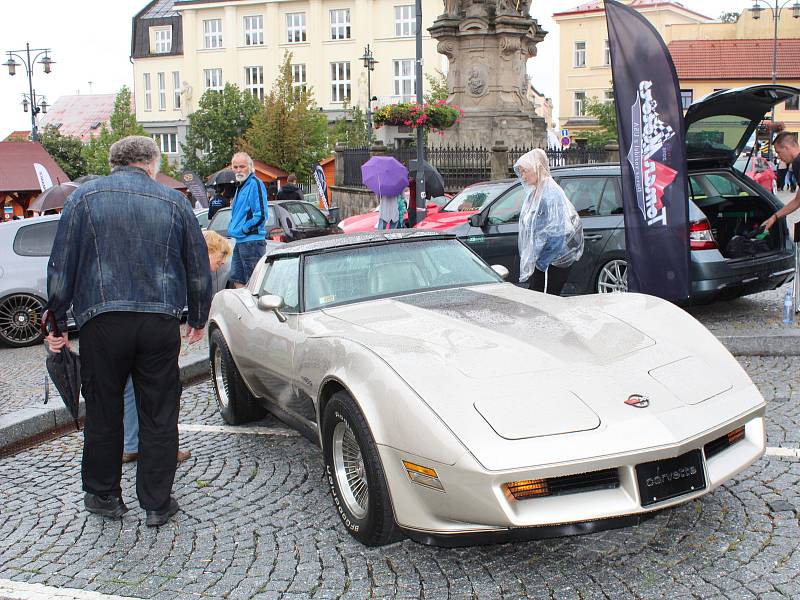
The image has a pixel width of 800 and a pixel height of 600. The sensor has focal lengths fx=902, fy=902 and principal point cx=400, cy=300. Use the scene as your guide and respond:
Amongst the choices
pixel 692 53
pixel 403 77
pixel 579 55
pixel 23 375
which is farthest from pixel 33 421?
pixel 579 55

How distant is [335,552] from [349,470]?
37cm

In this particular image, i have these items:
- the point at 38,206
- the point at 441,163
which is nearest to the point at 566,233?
the point at 38,206

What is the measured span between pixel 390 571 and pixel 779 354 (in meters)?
4.89

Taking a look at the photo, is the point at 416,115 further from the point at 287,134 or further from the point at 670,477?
the point at 287,134

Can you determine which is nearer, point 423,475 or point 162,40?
point 423,475

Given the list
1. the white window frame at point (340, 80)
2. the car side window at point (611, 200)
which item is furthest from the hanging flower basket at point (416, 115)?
the white window frame at point (340, 80)

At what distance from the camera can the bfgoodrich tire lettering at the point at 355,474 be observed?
3.74 metres

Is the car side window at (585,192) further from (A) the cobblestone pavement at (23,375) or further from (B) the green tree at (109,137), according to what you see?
(B) the green tree at (109,137)

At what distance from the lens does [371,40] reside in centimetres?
6225

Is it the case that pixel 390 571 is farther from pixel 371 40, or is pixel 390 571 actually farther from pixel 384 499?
pixel 371 40

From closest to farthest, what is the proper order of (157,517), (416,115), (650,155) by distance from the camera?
1. (157,517)
2. (650,155)
3. (416,115)

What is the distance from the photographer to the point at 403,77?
6238 centimetres

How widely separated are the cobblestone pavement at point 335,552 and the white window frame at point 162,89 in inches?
2746

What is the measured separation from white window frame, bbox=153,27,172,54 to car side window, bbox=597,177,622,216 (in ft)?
219
